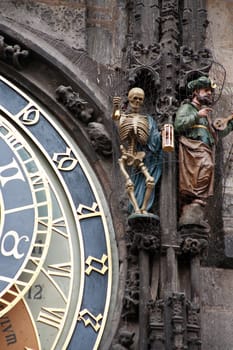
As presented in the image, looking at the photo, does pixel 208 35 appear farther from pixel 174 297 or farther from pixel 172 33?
pixel 174 297

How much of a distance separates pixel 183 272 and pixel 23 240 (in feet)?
2.87

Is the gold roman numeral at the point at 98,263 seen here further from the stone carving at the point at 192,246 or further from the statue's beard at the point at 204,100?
the statue's beard at the point at 204,100

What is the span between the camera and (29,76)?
853cm

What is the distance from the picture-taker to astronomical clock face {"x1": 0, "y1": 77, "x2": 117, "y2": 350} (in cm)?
771

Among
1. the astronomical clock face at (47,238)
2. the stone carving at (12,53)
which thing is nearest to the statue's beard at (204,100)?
the astronomical clock face at (47,238)

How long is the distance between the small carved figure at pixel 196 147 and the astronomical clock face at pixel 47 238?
47 cm

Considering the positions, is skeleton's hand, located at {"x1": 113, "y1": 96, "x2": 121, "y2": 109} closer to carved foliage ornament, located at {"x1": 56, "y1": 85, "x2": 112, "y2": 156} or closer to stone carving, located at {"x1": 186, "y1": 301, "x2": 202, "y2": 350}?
carved foliage ornament, located at {"x1": 56, "y1": 85, "x2": 112, "y2": 156}

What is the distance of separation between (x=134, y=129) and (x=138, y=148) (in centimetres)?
11

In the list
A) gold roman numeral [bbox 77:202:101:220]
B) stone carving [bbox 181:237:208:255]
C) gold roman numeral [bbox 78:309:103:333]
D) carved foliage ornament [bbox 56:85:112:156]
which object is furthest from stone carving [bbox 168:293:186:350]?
carved foliage ornament [bbox 56:85:112:156]

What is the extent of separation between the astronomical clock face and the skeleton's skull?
0.41 m

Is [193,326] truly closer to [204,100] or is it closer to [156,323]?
[156,323]

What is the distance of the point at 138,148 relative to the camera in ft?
26.8

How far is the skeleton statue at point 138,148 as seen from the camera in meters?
8.02

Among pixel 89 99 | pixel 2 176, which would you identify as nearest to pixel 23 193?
pixel 2 176
